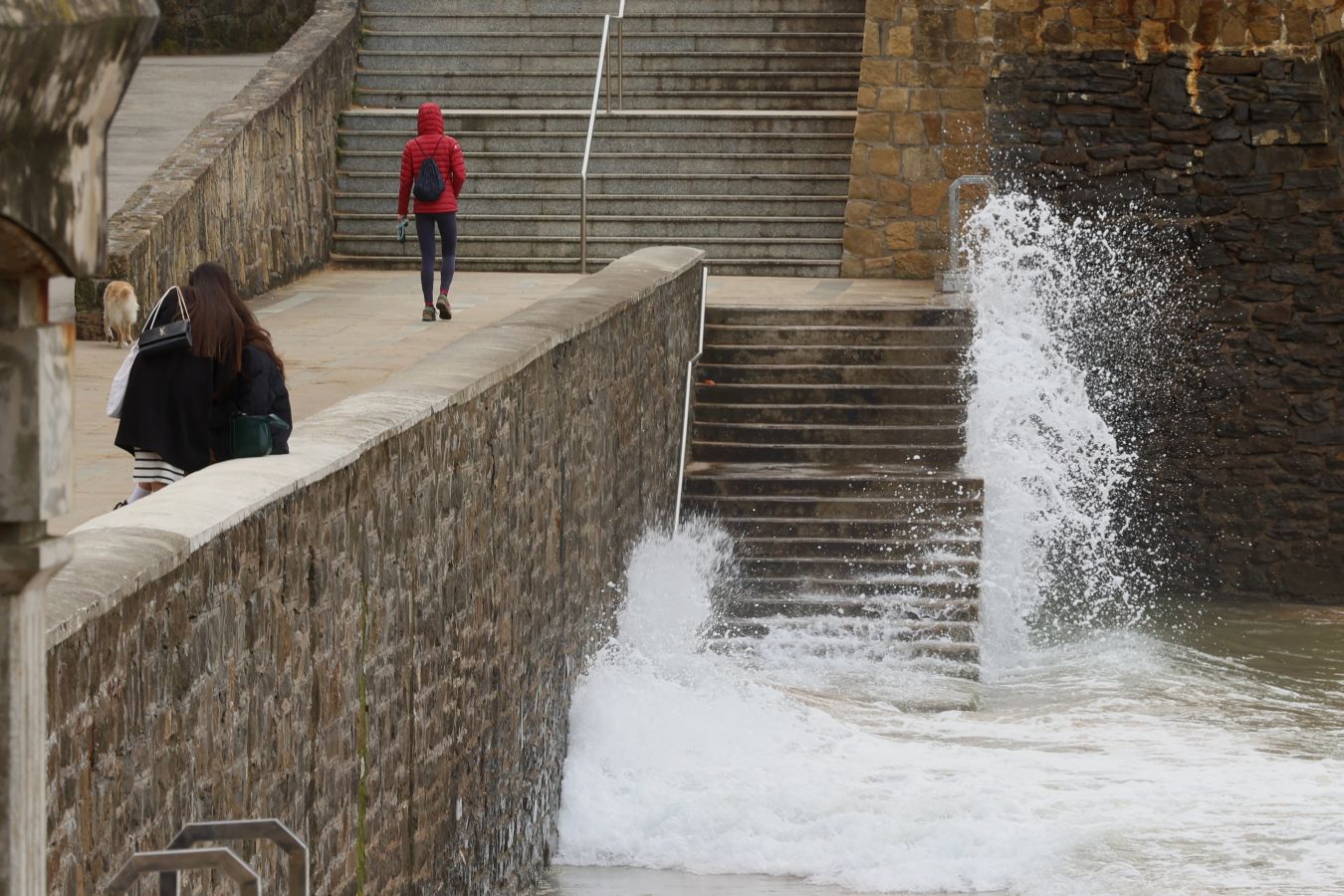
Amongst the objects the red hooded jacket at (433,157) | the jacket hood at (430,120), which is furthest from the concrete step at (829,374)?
the jacket hood at (430,120)

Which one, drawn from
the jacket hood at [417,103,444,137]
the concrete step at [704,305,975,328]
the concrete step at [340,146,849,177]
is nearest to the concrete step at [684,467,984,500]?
the concrete step at [704,305,975,328]

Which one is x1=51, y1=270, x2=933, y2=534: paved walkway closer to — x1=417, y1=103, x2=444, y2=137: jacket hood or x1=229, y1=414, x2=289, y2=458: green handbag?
A: x1=417, y1=103, x2=444, y2=137: jacket hood

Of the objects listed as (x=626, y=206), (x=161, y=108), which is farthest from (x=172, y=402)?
(x=161, y=108)

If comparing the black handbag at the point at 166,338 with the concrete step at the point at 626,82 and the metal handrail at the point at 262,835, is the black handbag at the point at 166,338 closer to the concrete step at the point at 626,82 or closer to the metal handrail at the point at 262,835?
the metal handrail at the point at 262,835

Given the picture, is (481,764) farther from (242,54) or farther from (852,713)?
(242,54)

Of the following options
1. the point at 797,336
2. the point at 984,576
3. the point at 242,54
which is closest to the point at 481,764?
the point at 984,576

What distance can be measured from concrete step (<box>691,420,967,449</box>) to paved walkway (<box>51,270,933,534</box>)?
108 cm

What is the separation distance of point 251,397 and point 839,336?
25.9 ft

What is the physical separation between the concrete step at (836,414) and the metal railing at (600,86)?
9.29 ft

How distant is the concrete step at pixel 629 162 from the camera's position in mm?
16750

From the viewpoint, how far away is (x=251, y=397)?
5.94 meters

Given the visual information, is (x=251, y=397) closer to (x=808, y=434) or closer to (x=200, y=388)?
(x=200, y=388)

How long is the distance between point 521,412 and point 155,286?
17.5 feet

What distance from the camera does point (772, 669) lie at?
1114cm
